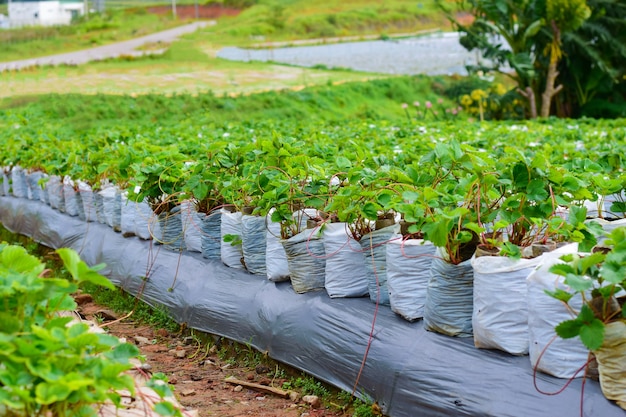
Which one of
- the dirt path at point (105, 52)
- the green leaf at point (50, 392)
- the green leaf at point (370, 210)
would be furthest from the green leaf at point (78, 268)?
the dirt path at point (105, 52)

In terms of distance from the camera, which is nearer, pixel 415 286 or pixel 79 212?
pixel 415 286

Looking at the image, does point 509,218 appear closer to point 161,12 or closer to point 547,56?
point 547,56

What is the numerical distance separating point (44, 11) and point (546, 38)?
35296mm

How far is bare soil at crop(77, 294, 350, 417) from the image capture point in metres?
4.25

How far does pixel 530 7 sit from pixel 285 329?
56.0 ft

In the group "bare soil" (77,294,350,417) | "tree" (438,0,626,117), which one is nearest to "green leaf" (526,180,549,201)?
"bare soil" (77,294,350,417)

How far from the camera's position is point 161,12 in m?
48.3

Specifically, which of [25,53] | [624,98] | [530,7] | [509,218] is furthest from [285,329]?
[25,53]

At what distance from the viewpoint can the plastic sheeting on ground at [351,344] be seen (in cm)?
325

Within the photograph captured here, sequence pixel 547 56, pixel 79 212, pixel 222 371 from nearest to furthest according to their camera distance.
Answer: pixel 222 371
pixel 79 212
pixel 547 56

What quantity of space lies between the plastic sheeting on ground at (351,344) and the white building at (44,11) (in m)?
42.3

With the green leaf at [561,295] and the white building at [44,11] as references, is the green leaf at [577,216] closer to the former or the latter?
the green leaf at [561,295]

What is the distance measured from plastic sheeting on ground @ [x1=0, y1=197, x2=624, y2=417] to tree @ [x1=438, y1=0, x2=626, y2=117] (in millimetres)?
15332

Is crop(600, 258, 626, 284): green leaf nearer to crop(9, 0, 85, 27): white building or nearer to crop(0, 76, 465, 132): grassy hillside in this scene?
crop(0, 76, 465, 132): grassy hillside
